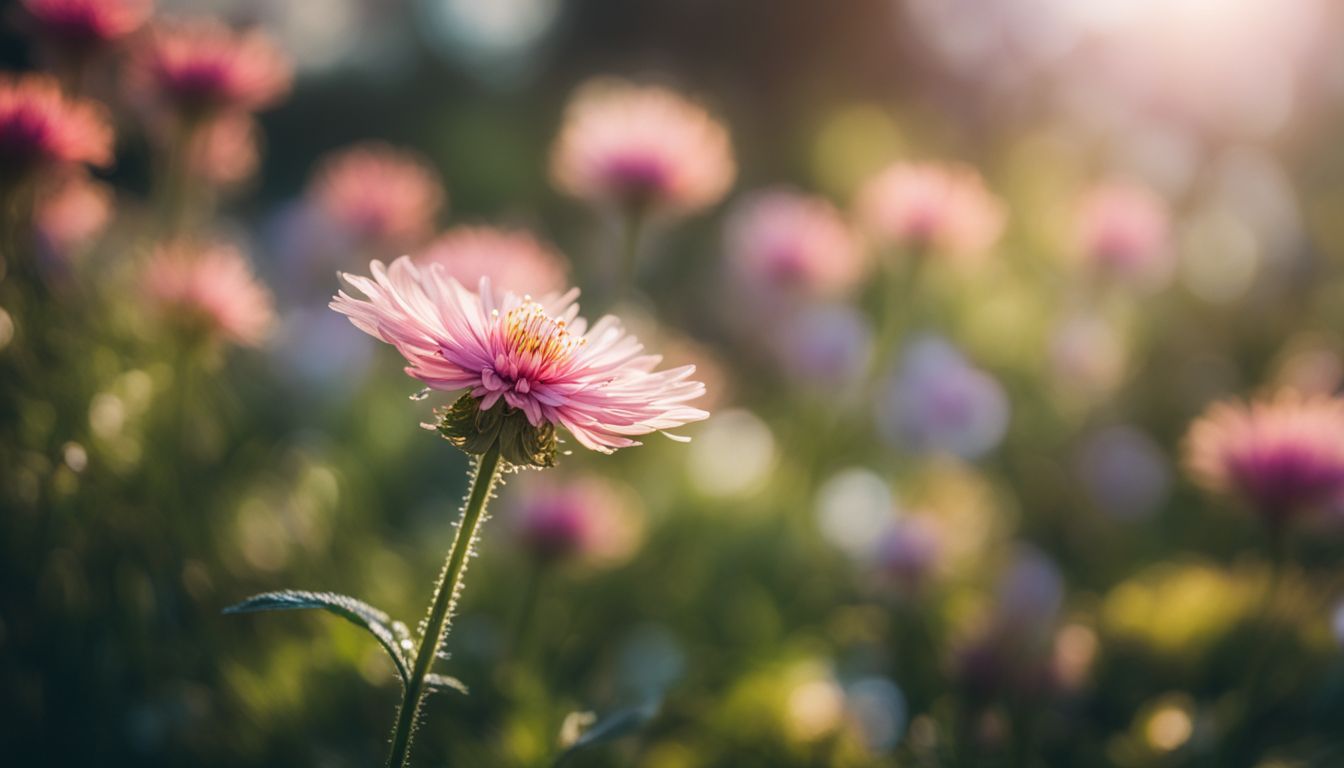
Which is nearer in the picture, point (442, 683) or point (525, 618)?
point (442, 683)

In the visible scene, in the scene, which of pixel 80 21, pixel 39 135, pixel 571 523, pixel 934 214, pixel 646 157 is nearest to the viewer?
pixel 39 135

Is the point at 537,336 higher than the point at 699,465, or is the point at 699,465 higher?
the point at 699,465

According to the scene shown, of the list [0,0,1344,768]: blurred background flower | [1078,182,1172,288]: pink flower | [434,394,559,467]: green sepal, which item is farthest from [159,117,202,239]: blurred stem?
[1078,182,1172,288]: pink flower

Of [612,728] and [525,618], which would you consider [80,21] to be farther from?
[612,728]

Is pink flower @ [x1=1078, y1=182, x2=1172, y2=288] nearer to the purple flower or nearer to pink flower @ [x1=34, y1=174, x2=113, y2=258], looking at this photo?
the purple flower

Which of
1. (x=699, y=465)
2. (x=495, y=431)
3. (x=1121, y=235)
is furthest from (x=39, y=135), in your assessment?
(x=1121, y=235)

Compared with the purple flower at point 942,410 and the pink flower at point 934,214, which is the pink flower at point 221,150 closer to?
the pink flower at point 934,214

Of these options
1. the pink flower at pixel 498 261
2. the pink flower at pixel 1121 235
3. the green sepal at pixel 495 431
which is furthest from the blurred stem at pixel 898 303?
the green sepal at pixel 495 431
